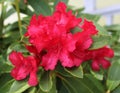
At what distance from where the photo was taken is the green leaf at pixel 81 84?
0.80 metres

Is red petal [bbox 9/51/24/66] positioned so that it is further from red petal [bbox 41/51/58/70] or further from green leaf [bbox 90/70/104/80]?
green leaf [bbox 90/70/104/80]

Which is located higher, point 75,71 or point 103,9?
point 75,71

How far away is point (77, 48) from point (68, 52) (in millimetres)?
28

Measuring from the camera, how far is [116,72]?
2.76 feet

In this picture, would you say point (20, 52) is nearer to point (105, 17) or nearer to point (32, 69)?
point (32, 69)

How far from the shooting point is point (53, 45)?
0.71 metres

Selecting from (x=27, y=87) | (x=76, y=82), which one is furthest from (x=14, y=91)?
(x=76, y=82)

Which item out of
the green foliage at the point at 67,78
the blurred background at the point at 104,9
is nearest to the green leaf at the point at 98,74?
the green foliage at the point at 67,78

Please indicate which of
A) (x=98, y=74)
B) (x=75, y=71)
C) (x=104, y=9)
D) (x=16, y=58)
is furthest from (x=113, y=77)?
(x=104, y=9)

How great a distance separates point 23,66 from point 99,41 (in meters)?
0.19

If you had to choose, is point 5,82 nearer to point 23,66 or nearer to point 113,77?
point 23,66

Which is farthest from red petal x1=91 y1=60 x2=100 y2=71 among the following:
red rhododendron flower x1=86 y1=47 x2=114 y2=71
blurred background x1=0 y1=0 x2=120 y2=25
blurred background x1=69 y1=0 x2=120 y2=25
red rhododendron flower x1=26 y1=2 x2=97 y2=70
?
blurred background x1=69 y1=0 x2=120 y2=25

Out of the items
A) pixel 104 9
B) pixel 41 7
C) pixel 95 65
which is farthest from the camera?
pixel 104 9

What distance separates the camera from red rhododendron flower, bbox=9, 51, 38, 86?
0.74m
